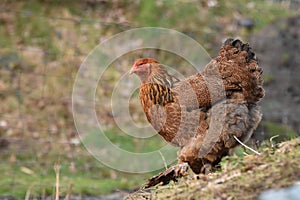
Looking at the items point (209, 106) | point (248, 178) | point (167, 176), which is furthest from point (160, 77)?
point (248, 178)

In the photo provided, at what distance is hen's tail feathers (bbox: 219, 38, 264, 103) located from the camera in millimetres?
5113

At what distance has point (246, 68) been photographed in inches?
204

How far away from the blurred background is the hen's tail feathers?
106 inches

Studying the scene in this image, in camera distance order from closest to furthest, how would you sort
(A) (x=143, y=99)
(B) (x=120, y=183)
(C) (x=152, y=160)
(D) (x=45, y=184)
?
1. (A) (x=143, y=99)
2. (D) (x=45, y=184)
3. (B) (x=120, y=183)
4. (C) (x=152, y=160)

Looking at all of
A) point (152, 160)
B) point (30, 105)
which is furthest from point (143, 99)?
point (30, 105)

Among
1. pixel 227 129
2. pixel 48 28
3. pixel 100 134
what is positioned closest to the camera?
pixel 227 129

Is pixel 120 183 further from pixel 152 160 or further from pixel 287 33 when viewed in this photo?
pixel 287 33

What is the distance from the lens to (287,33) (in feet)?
36.9

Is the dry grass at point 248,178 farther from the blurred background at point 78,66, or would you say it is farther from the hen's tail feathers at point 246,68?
the blurred background at point 78,66

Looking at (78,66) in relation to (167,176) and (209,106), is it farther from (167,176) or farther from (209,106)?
(167,176)

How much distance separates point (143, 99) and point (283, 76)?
19.8ft

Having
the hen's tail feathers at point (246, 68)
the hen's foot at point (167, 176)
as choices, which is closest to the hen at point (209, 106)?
the hen's tail feathers at point (246, 68)

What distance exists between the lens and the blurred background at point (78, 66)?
27.3 feet

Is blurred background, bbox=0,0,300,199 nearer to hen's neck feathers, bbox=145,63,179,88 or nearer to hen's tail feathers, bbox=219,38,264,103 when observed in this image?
hen's neck feathers, bbox=145,63,179,88
